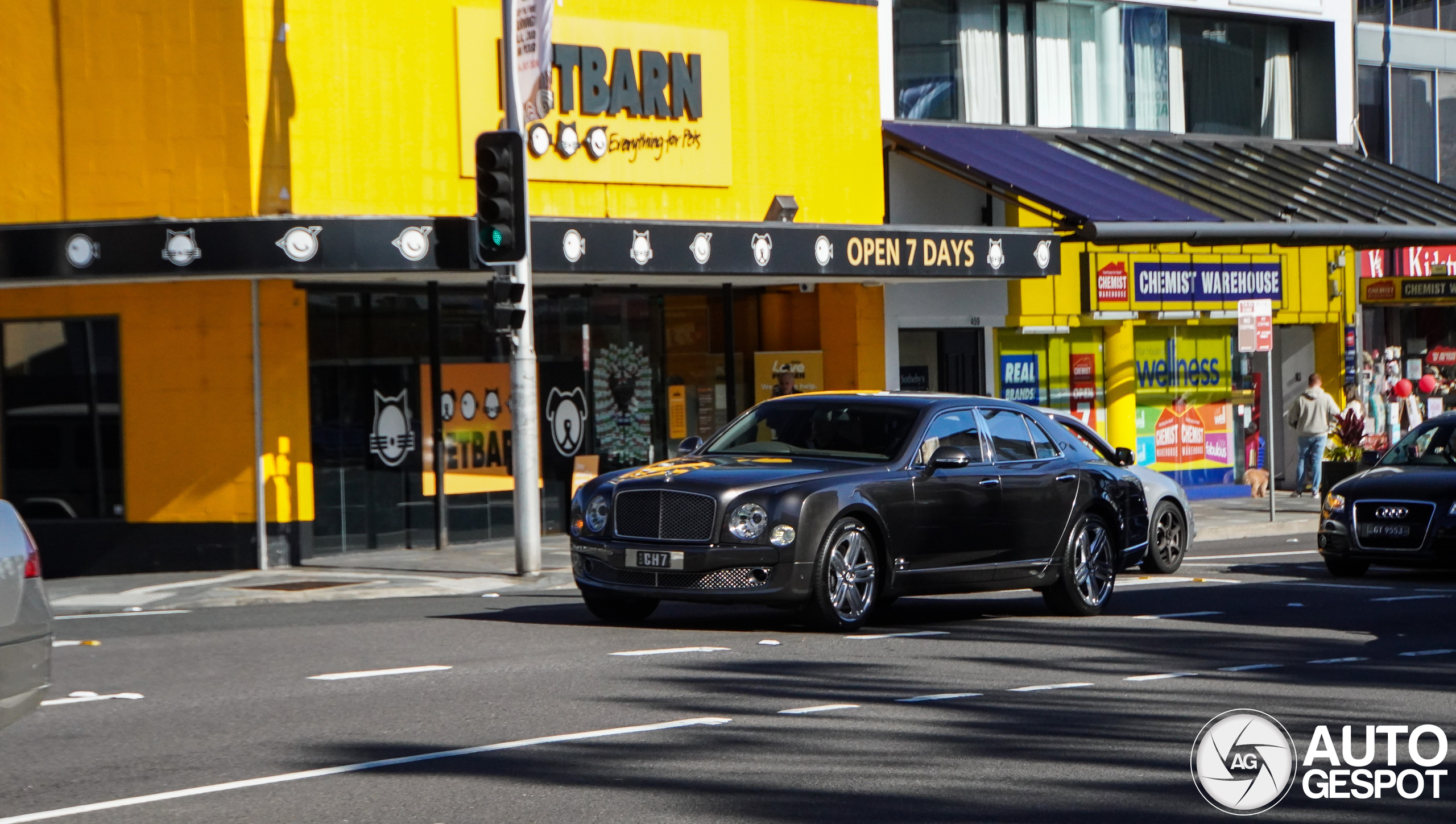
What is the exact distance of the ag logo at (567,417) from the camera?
75.2 ft

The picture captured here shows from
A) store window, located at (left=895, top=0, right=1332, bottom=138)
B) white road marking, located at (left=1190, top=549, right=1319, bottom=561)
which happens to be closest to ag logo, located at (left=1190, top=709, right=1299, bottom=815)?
white road marking, located at (left=1190, top=549, right=1319, bottom=561)

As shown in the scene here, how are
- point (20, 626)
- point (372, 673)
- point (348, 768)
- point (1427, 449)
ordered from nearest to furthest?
point (20, 626)
point (348, 768)
point (372, 673)
point (1427, 449)

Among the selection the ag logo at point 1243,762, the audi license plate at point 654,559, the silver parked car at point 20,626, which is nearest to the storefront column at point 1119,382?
the audi license plate at point 654,559

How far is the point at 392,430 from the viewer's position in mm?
21188

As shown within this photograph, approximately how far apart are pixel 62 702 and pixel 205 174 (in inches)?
416

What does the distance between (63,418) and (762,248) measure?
7904 mm

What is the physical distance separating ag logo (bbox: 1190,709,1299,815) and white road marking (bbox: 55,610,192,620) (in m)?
9.48

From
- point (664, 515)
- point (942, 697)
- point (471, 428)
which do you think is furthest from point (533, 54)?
point (942, 697)

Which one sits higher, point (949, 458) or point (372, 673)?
point (949, 458)

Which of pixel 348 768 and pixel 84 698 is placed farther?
pixel 84 698

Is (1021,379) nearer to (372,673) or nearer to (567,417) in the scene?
(567,417)

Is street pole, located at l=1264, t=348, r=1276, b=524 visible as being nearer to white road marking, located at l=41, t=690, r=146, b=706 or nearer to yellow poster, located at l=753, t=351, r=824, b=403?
yellow poster, located at l=753, t=351, r=824, b=403

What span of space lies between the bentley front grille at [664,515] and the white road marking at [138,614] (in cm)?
491

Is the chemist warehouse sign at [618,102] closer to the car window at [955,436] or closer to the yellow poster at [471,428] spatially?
the yellow poster at [471,428]
